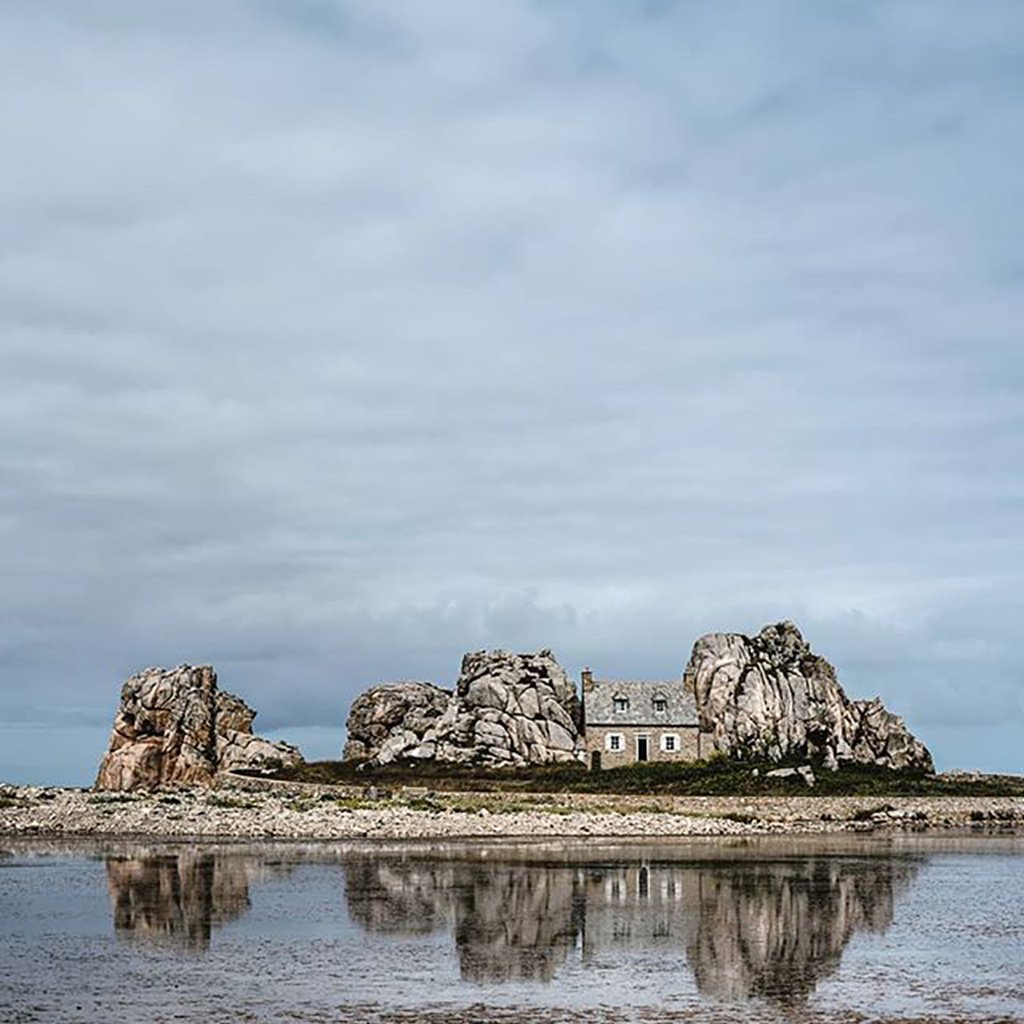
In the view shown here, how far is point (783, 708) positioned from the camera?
9012 centimetres

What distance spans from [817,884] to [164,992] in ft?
76.0

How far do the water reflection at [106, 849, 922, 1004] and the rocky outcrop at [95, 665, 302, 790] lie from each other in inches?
1581

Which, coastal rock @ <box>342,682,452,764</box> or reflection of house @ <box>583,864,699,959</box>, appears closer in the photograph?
reflection of house @ <box>583,864,699,959</box>

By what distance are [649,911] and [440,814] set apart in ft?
102

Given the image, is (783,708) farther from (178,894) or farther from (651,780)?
(178,894)

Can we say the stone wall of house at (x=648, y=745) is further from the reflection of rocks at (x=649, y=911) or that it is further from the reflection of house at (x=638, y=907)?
the reflection of house at (x=638, y=907)

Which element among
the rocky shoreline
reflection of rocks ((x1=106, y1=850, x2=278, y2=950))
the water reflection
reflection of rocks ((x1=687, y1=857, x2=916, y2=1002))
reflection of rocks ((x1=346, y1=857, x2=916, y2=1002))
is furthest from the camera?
the rocky shoreline

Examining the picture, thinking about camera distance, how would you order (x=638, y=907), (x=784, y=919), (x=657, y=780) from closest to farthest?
1. (x=784, y=919)
2. (x=638, y=907)
3. (x=657, y=780)

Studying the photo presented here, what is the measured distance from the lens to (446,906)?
34.3 metres

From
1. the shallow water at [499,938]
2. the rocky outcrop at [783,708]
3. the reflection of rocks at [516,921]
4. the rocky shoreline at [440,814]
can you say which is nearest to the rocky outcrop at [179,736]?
the rocky shoreline at [440,814]

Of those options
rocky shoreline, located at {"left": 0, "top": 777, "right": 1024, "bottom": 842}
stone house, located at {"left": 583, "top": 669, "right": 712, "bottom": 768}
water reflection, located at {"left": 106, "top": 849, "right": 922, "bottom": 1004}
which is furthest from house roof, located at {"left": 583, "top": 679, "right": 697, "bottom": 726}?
water reflection, located at {"left": 106, "top": 849, "right": 922, "bottom": 1004}

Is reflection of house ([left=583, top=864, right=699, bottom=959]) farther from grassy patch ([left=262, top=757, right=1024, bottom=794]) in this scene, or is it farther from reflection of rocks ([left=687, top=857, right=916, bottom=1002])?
grassy patch ([left=262, top=757, right=1024, bottom=794])

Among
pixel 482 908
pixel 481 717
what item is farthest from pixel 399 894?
pixel 481 717

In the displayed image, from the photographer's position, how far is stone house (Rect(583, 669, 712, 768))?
90.2 m
